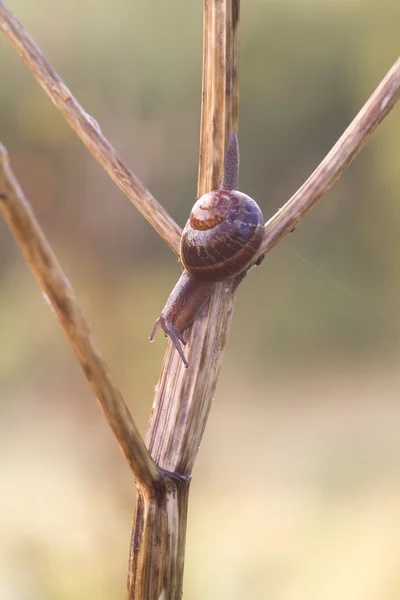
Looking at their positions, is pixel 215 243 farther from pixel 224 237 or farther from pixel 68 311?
pixel 68 311

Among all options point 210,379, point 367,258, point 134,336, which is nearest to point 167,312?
point 210,379

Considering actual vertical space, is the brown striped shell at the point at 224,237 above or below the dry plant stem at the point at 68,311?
above

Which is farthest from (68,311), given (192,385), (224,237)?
(224,237)

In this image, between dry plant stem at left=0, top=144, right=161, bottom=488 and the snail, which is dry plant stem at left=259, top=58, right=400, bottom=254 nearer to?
the snail

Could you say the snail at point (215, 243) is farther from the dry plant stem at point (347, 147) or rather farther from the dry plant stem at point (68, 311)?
the dry plant stem at point (68, 311)

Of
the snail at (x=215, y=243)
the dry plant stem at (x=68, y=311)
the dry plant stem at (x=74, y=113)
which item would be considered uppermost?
the dry plant stem at (x=74, y=113)

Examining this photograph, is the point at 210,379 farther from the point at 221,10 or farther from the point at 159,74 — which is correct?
the point at 159,74

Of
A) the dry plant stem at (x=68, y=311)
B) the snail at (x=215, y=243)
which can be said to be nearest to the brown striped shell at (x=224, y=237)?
the snail at (x=215, y=243)
